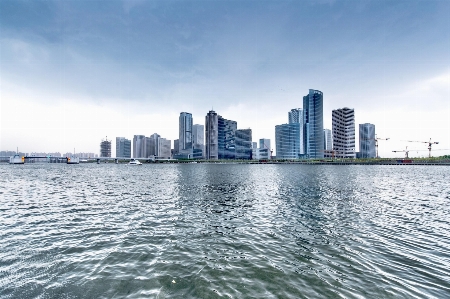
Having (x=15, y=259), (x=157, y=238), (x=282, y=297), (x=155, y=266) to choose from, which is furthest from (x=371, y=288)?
(x=15, y=259)

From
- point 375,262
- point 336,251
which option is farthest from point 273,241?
point 375,262

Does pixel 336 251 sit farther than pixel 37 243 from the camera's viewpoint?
No

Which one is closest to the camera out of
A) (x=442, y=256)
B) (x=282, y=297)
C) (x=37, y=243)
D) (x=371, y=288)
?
(x=282, y=297)

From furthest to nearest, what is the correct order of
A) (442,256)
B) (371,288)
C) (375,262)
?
(442,256) → (375,262) → (371,288)

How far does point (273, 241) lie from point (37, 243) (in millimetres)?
20797

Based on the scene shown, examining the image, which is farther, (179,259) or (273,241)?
(273,241)

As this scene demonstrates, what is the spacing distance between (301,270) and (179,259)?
8.57 metres

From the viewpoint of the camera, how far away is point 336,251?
698 inches

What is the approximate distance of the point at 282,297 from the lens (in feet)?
37.5

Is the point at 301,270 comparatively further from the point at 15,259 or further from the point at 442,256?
the point at 15,259

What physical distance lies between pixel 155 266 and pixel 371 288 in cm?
1322

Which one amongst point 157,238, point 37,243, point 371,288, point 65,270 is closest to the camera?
point 371,288

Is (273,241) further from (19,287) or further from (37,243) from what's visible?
(37,243)

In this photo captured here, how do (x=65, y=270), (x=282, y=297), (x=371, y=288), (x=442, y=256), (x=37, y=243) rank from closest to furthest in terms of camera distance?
1. (x=282, y=297)
2. (x=371, y=288)
3. (x=65, y=270)
4. (x=442, y=256)
5. (x=37, y=243)
